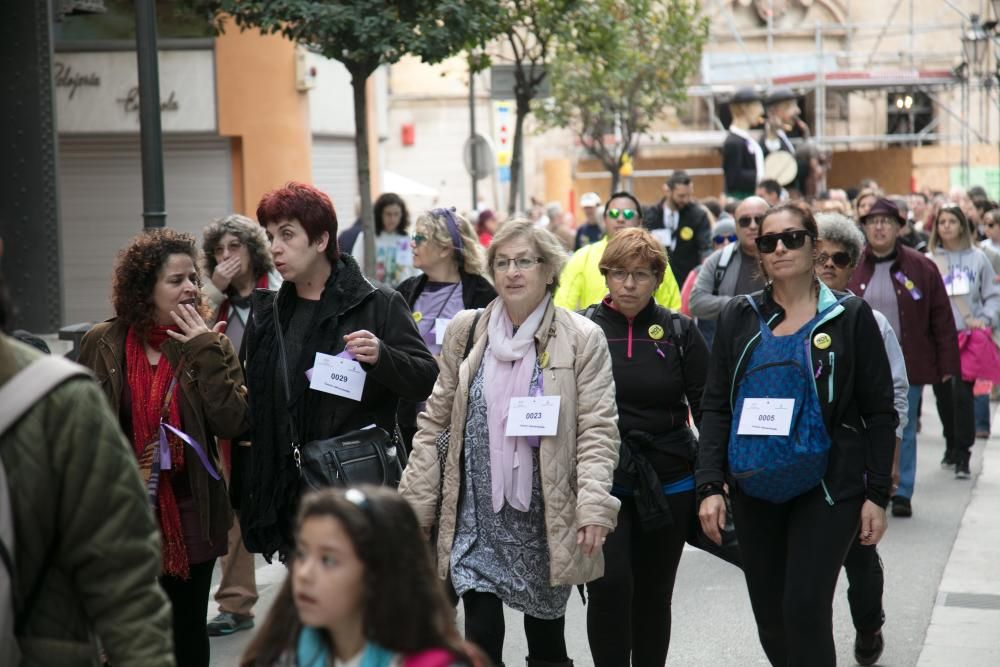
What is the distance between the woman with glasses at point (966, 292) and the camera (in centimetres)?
1207

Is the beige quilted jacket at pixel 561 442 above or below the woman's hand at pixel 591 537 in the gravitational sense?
above

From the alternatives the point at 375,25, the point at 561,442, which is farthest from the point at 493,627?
the point at 375,25

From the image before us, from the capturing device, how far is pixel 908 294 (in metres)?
9.64

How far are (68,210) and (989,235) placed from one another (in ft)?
35.7

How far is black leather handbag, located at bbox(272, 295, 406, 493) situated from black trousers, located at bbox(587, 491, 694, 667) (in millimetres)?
807

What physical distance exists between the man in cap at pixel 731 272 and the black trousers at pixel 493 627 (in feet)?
14.6

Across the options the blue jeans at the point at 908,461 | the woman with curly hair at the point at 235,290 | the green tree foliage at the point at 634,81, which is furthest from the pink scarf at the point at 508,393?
the green tree foliage at the point at 634,81

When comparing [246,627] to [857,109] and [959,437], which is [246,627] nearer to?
[959,437]

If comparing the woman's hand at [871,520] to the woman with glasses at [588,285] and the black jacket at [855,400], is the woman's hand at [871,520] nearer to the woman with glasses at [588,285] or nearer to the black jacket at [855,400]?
the black jacket at [855,400]

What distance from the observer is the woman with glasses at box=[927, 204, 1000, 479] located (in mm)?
12070

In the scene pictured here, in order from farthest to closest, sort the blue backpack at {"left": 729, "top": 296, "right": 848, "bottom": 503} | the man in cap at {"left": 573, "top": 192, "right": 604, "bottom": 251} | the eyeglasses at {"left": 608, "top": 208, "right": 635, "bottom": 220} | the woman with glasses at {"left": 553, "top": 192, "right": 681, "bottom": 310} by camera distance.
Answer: the man in cap at {"left": 573, "top": 192, "right": 604, "bottom": 251} → the eyeglasses at {"left": 608, "top": 208, "right": 635, "bottom": 220} → the woman with glasses at {"left": 553, "top": 192, "right": 681, "bottom": 310} → the blue backpack at {"left": 729, "top": 296, "right": 848, "bottom": 503}

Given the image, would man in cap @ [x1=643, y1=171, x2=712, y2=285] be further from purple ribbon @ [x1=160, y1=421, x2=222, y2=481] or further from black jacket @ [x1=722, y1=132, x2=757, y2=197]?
purple ribbon @ [x1=160, y1=421, x2=222, y2=481]

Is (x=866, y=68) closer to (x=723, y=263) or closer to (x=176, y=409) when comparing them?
(x=723, y=263)

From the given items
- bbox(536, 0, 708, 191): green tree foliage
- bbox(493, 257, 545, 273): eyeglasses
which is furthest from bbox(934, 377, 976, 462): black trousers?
bbox(536, 0, 708, 191): green tree foliage
